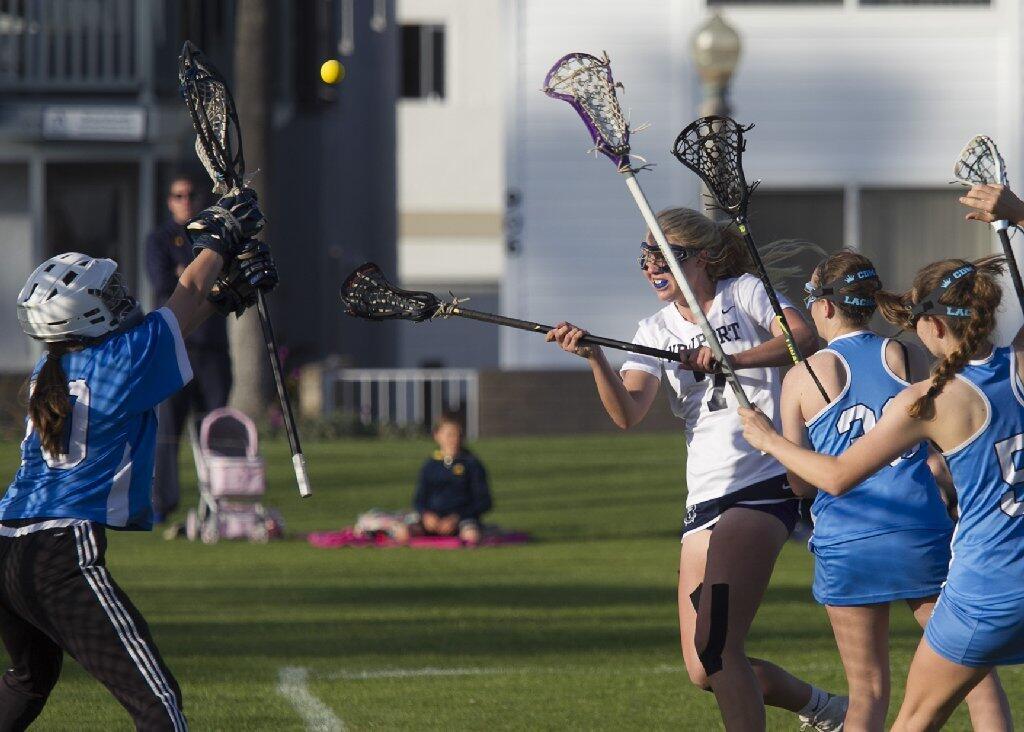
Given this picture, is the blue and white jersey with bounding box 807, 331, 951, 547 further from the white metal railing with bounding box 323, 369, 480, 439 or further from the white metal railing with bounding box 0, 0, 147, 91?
the white metal railing with bounding box 0, 0, 147, 91

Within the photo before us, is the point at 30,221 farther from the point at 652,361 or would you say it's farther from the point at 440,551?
the point at 652,361

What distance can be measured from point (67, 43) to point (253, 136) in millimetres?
4803

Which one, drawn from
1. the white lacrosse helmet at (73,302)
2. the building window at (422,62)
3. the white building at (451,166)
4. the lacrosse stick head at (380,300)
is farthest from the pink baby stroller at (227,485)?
the building window at (422,62)

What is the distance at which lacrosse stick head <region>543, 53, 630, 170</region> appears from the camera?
6.11 m

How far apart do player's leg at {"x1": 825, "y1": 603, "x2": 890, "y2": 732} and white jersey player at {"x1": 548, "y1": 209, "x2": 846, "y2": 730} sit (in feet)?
1.12

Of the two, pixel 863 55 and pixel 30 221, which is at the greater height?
pixel 863 55

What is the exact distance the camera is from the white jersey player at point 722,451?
6.03 meters

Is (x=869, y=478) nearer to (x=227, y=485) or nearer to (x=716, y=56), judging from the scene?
(x=227, y=485)

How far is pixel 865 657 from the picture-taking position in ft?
19.0

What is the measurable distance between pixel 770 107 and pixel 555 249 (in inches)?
128

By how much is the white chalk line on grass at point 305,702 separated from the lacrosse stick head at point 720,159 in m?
2.59

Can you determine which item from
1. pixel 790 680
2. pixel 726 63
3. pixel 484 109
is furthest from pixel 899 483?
pixel 484 109

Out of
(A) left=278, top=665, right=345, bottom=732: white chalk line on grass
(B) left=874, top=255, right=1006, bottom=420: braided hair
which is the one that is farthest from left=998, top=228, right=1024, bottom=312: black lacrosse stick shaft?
(A) left=278, top=665, right=345, bottom=732: white chalk line on grass

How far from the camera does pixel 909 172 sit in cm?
2381
